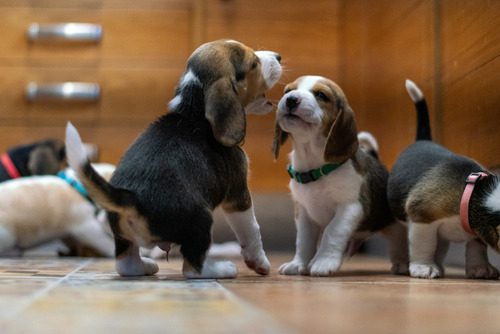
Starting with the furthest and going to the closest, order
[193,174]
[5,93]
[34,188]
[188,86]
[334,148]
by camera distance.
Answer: [5,93] < [34,188] < [334,148] < [188,86] < [193,174]

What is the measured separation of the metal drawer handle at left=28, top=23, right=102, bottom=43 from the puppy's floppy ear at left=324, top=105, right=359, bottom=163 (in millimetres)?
2711

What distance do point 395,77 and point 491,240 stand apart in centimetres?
186

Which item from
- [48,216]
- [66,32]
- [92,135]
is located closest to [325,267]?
[48,216]

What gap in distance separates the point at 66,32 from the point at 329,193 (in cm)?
282

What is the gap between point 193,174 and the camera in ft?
6.51

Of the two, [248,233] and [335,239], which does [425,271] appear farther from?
[248,233]

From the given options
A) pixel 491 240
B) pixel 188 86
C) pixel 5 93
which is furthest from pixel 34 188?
pixel 491 240

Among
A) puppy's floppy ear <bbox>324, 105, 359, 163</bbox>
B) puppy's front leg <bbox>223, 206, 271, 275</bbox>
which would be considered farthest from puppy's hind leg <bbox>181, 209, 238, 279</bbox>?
puppy's floppy ear <bbox>324, 105, 359, 163</bbox>

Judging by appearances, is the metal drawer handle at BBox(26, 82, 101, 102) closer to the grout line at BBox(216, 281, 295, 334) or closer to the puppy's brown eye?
the puppy's brown eye

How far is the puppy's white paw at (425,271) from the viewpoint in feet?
7.52

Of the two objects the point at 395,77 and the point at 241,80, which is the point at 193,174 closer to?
the point at 241,80

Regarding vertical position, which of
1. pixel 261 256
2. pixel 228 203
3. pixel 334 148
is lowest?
pixel 261 256

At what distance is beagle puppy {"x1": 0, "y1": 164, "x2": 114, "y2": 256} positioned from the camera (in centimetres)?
356

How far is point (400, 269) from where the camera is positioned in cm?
258
